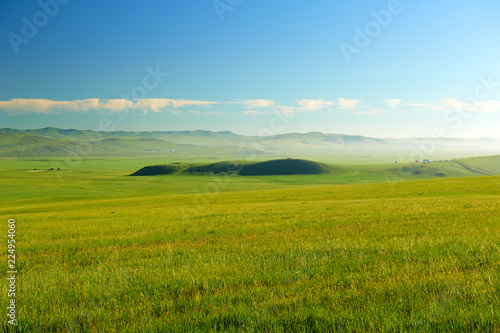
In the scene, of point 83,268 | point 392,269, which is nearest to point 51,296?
point 83,268

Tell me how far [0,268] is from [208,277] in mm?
7479

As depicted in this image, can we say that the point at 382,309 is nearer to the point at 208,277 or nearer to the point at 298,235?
the point at 208,277

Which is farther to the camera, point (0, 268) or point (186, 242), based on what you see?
point (186, 242)

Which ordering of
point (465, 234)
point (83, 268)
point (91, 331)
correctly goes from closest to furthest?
1. point (91, 331)
2. point (83, 268)
3. point (465, 234)

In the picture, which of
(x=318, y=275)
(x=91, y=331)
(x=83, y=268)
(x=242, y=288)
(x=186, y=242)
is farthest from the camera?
(x=186, y=242)

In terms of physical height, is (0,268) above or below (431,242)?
below

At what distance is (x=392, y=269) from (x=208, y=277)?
14.2 ft

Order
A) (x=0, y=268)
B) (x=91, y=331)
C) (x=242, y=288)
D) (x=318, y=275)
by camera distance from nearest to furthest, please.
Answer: (x=91, y=331), (x=242, y=288), (x=318, y=275), (x=0, y=268)

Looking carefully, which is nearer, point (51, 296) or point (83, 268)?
point (51, 296)

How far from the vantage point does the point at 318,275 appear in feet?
23.8

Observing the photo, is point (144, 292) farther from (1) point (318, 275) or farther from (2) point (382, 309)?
(2) point (382, 309)

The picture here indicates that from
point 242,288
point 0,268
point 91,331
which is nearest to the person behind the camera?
point 91,331

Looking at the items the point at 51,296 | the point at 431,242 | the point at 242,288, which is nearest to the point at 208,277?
the point at 242,288

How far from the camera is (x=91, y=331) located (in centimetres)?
515
